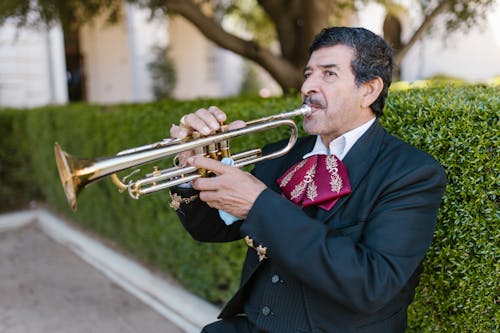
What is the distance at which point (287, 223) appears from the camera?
1533 mm

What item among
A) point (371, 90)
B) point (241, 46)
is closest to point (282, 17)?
point (241, 46)

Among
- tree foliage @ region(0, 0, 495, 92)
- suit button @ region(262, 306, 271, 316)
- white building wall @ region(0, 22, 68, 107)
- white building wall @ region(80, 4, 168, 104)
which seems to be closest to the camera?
suit button @ region(262, 306, 271, 316)

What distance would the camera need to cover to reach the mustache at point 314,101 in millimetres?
1899

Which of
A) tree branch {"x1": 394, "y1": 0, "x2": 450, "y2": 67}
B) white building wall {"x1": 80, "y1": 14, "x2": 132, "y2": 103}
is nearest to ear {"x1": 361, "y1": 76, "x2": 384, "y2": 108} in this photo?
tree branch {"x1": 394, "y1": 0, "x2": 450, "y2": 67}

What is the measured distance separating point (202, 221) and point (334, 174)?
2.12 feet

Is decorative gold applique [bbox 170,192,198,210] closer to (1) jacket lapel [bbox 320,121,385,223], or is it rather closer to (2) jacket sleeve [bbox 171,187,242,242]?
(2) jacket sleeve [bbox 171,187,242,242]

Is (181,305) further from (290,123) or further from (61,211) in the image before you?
(61,211)

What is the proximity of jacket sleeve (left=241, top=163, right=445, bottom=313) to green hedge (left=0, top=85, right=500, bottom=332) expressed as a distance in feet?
1.22

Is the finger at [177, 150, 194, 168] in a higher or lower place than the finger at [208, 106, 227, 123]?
lower

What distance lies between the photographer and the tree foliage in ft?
15.4

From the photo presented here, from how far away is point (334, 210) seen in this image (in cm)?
172

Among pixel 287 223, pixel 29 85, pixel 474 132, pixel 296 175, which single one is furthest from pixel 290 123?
pixel 29 85

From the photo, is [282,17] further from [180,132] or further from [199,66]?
[199,66]

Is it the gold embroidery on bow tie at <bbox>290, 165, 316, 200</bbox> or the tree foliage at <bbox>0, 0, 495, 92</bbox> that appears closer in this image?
the gold embroidery on bow tie at <bbox>290, 165, 316, 200</bbox>
